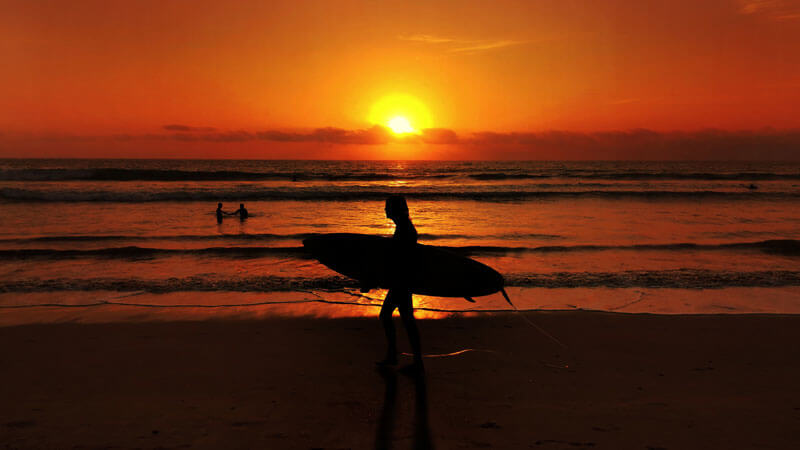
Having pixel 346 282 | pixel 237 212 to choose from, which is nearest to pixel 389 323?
pixel 346 282

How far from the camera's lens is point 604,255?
12.8 metres

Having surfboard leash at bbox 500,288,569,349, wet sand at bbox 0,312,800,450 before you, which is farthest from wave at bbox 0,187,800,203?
wet sand at bbox 0,312,800,450

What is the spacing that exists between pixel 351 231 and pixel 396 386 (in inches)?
480

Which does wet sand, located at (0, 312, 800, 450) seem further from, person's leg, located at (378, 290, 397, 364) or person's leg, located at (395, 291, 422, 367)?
person's leg, located at (395, 291, 422, 367)

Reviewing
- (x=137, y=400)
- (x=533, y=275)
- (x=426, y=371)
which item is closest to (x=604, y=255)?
(x=533, y=275)

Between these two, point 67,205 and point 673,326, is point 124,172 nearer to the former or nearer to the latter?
point 67,205

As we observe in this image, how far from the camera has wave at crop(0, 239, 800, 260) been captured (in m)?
12.6

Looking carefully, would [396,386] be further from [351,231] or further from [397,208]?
[351,231]

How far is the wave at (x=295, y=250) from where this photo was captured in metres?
12.6

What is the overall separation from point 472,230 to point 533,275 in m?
7.03

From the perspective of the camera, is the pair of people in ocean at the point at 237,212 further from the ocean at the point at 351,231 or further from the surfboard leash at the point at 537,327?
the surfboard leash at the point at 537,327

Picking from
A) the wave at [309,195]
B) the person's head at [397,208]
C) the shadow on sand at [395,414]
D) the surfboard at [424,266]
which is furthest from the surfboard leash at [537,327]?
the wave at [309,195]

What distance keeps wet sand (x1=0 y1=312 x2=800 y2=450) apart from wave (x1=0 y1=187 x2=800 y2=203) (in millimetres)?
22654

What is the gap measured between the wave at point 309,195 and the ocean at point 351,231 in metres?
0.40
